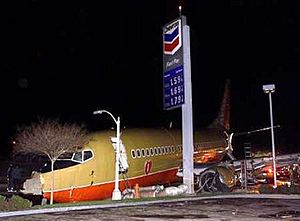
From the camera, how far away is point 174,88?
29.4m

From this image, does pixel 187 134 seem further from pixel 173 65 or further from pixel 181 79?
pixel 173 65

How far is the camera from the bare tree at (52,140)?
979 inches

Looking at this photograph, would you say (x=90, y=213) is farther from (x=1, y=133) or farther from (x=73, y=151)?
(x=1, y=133)

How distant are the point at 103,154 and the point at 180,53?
25.0ft

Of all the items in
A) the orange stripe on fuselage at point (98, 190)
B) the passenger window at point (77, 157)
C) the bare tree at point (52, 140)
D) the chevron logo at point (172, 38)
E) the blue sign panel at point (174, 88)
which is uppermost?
the chevron logo at point (172, 38)

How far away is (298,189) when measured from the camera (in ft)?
84.8

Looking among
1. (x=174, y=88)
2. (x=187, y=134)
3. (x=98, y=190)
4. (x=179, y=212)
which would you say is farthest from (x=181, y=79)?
(x=179, y=212)

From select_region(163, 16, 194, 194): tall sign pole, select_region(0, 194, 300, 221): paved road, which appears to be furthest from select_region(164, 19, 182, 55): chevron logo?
select_region(0, 194, 300, 221): paved road

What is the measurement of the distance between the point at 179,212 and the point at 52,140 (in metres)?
9.68

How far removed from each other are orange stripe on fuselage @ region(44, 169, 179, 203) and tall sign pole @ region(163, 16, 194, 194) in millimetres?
2969

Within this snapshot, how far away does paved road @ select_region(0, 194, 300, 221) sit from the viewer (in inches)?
619

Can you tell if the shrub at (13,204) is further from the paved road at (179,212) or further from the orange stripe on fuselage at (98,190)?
the orange stripe on fuselage at (98,190)

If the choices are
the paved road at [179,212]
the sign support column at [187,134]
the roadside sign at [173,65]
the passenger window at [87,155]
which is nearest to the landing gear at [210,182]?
the sign support column at [187,134]

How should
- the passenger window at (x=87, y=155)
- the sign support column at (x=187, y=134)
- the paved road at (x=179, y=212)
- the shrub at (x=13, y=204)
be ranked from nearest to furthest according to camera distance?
the paved road at (x=179, y=212) < the shrub at (x=13, y=204) < the passenger window at (x=87, y=155) < the sign support column at (x=187, y=134)
